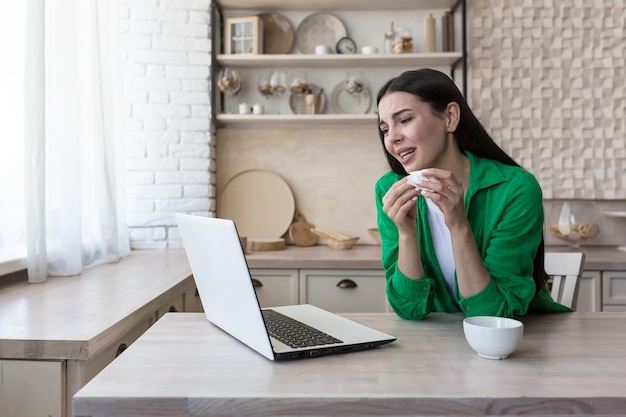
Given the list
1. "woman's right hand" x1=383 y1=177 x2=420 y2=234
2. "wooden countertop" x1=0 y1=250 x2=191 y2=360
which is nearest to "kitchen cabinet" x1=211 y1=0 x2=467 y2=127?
"wooden countertop" x1=0 y1=250 x2=191 y2=360

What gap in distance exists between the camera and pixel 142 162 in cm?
311

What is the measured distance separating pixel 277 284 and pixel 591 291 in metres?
1.46

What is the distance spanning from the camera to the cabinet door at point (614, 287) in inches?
103

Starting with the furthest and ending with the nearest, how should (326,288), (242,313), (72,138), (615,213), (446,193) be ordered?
(615,213) < (326,288) < (72,138) < (446,193) < (242,313)

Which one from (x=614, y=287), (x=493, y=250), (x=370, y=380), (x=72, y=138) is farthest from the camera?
(x=614, y=287)

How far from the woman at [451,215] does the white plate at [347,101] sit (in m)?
1.71

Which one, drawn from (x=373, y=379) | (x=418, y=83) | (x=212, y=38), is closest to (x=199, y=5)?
(x=212, y=38)

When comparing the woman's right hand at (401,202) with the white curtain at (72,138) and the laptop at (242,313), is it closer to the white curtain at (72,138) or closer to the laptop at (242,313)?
the laptop at (242,313)

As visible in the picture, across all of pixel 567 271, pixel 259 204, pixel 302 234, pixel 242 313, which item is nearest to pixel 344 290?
pixel 302 234

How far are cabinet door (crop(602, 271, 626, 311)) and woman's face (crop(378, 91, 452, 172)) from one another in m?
1.61

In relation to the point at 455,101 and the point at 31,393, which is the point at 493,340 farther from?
the point at 31,393

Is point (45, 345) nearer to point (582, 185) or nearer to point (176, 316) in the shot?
point (176, 316)

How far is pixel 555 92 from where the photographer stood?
3182mm

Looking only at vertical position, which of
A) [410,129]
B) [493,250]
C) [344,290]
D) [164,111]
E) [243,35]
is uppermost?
[243,35]
